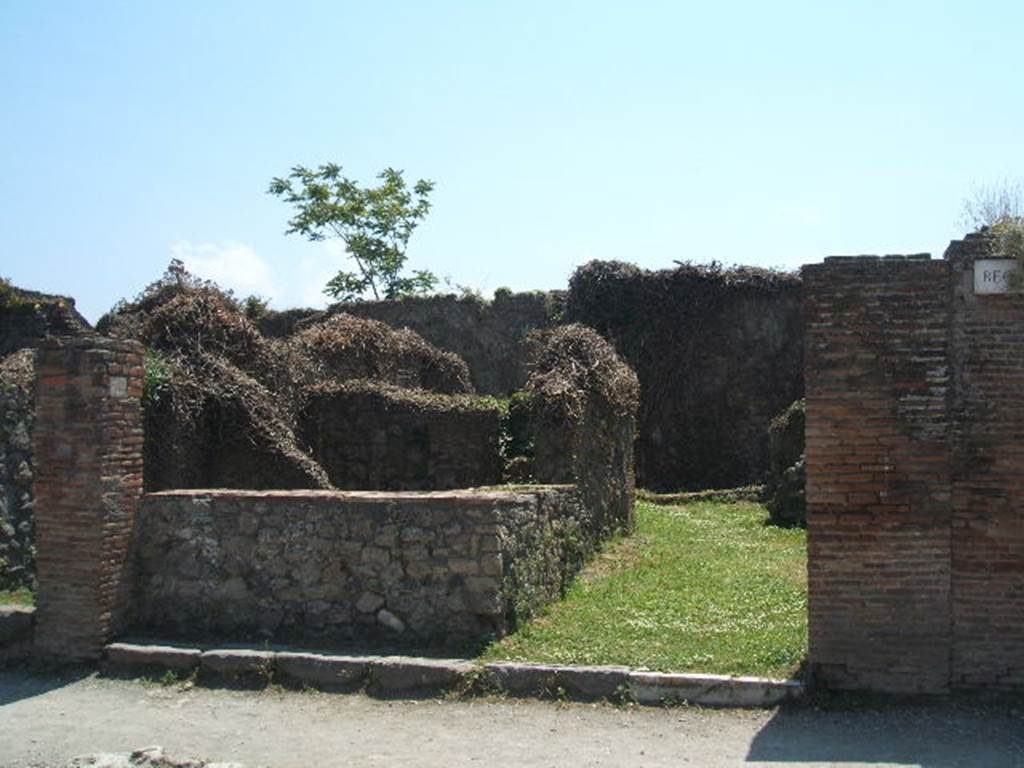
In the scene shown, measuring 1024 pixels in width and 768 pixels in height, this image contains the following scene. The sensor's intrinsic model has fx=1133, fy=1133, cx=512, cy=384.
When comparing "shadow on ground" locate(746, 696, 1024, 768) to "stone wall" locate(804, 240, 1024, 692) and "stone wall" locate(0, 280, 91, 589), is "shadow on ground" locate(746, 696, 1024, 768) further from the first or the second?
"stone wall" locate(0, 280, 91, 589)

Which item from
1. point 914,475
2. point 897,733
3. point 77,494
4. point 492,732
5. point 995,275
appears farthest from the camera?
point 77,494

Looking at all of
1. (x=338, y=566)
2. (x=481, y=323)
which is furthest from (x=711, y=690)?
(x=481, y=323)

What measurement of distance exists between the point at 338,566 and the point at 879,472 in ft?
13.6

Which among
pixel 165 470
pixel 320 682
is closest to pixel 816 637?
pixel 320 682

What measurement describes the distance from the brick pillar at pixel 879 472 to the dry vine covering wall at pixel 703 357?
14.0 m

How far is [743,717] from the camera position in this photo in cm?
729

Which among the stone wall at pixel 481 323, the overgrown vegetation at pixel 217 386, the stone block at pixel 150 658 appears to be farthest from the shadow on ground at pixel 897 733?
the stone wall at pixel 481 323

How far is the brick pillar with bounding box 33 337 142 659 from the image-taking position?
8836 mm

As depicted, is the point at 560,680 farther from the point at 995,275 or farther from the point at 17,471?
the point at 17,471

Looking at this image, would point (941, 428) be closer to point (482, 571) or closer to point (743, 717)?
point (743, 717)

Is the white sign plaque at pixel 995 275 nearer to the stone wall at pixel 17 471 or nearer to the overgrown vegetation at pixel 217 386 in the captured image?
the overgrown vegetation at pixel 217 386

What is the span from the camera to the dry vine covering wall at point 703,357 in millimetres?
21891

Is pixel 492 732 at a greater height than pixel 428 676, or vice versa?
pixel 428 676

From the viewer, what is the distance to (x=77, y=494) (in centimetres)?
888
